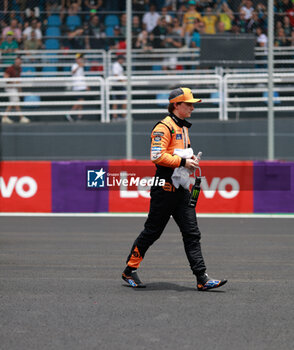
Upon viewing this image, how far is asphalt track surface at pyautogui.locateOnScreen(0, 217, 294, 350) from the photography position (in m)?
5.67

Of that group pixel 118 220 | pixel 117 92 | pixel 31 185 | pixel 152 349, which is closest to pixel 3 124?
pixel 117 92

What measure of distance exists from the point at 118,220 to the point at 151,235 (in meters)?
5.22

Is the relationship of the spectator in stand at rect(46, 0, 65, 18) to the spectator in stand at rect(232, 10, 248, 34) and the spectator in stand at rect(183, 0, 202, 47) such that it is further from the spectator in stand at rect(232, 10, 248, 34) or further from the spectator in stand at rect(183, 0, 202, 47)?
the spectator in stand at rect(232, 10, 248, 34)

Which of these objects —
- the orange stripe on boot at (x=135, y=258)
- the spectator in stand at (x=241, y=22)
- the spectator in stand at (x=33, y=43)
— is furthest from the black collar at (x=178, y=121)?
the spectator in stand at (x=33, y=43)

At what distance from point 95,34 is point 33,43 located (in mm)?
1380

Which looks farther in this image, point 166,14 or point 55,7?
point 166,14

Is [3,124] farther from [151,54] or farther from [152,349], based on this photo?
[152,349]

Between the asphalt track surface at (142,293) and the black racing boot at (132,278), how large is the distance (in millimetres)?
88

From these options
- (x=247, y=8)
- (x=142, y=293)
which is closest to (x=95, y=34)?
(x=247, y=8)

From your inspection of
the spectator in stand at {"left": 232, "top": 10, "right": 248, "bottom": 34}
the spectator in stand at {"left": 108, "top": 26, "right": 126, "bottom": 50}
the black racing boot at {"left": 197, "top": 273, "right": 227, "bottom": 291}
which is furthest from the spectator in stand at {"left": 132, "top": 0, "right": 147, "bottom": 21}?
the black racing boot at {"left": 197, "top": 273, "right": 227, "bottom": 291}

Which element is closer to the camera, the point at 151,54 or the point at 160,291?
the point at 160,291

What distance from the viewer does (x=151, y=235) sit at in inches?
294

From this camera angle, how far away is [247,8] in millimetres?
16359

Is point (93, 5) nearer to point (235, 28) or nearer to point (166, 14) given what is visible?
point (166, 14)
